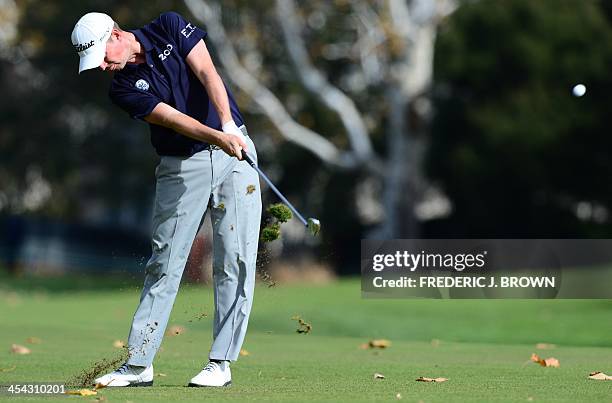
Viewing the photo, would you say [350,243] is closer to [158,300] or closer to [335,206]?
[335,206]

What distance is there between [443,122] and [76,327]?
17.8 meters

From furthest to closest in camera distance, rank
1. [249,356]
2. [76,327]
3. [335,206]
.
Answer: [335,206]
[76,327]
[249,356]

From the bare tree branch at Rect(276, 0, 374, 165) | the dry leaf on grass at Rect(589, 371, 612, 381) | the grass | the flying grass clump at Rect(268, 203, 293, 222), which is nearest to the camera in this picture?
the grass

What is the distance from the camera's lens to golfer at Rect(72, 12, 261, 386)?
7.38 m

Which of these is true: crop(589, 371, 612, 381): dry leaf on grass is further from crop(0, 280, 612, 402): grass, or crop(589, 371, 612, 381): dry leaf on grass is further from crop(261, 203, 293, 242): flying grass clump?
crop(261, 203, 293, 242): flying grass clump

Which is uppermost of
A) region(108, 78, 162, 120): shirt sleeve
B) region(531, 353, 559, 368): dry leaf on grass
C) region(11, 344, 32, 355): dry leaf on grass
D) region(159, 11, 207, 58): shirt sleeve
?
region(159, 11, 207, 58): shirt sleeve

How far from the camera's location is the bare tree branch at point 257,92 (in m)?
29.5

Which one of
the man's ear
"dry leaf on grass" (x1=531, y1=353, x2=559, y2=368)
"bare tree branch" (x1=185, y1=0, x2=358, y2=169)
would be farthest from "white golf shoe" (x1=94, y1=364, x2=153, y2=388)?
"bare tree branch" (x1=185, y1=0, x2=358, y2=169)

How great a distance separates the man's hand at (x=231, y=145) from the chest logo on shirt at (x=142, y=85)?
1.66 feet

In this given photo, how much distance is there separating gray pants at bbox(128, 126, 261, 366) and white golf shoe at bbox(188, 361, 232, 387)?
53 millimetres

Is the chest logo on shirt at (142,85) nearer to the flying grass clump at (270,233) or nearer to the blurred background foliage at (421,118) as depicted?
the flying grass clump at (270,233)

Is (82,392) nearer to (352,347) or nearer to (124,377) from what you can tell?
(124,377)

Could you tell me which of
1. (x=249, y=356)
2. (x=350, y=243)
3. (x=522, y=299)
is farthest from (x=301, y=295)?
(x=350, y=243)

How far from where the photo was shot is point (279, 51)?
3291cm
